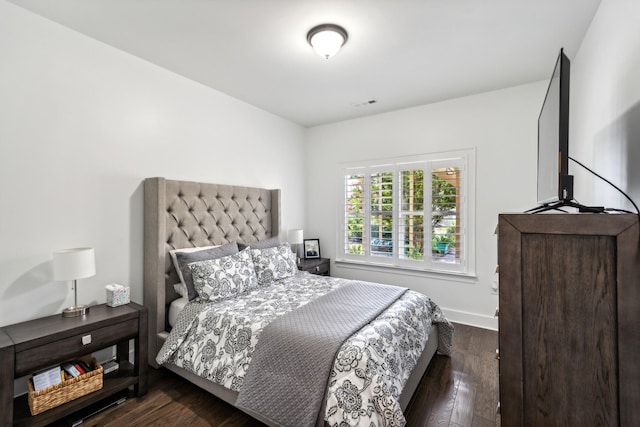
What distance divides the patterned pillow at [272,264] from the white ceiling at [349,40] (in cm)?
176

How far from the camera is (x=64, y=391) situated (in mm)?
1802

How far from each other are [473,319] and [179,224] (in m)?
3.33

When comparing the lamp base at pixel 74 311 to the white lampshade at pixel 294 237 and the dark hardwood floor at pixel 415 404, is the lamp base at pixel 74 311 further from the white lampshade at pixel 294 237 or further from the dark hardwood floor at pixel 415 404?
the white lampshade at pixel 294 237

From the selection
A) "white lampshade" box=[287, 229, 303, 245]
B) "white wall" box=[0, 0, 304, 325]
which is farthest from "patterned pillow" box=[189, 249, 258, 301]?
"white lampshade" box=[287, 229, 303, 245]

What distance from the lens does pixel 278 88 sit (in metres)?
3.17

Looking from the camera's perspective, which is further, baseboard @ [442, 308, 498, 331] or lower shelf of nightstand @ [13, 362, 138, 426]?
baseboard @ [442, 308, 498, 331]

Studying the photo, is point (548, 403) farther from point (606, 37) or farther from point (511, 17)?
point (511, 17)

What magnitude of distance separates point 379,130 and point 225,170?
2.07 metres

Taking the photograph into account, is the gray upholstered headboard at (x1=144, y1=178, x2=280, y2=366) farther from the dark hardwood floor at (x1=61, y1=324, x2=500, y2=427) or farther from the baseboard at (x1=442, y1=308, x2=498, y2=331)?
the baseboard at (x1=442, y1=308, x2=498, y2=331)

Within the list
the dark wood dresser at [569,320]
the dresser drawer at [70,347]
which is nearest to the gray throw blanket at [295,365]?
the dark wood dresser at [569,320]

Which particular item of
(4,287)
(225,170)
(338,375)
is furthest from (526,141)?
(4,287)

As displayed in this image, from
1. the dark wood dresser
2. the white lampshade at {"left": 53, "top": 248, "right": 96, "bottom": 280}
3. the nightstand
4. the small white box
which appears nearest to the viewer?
the dark wood dresser

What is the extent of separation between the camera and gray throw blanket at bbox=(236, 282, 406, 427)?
5.16ft

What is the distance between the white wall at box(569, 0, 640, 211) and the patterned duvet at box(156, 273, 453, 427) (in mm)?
1429
